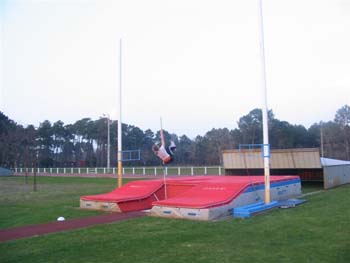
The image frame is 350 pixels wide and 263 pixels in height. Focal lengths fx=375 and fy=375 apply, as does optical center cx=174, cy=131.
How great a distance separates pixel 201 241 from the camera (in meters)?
7.04

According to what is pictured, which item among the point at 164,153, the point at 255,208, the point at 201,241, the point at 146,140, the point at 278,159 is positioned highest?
the point at 146,140

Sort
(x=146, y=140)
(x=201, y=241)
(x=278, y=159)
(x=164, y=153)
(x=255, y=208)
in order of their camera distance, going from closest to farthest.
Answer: (x=201, y=241)
(x=255, y=208)
(x=164, y=153)
(x=278, y=159)
(x=146, y=140)

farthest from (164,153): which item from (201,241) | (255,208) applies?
(201,241)

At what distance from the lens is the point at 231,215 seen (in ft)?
32.8

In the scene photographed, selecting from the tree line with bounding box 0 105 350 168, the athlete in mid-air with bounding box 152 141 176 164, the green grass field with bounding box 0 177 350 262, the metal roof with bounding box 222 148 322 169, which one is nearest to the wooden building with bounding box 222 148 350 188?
the metal roof with bounding box 222 148 322 169

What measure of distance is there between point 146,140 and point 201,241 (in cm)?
6505

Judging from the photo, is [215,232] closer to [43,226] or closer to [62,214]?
[43,226]

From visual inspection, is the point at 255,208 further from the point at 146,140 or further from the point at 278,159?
the point at 146,140

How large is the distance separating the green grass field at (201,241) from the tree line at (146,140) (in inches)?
1045

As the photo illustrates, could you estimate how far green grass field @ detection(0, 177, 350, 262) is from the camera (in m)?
5.90

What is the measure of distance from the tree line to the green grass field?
26531 mm

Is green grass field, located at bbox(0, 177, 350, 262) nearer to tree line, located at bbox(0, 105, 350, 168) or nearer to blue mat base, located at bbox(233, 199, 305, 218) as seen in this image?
blue mat base, located at bbox(233, 199, 305, 218)

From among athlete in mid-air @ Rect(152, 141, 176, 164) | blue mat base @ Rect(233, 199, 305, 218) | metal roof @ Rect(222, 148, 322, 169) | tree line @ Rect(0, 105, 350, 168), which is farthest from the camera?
tree line @ Rect(0, 105, 350, 168)

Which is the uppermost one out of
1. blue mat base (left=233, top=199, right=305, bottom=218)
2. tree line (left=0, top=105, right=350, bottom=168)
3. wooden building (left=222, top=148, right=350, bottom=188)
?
tree line (left=0, top=105, right=350, bottom=168)
